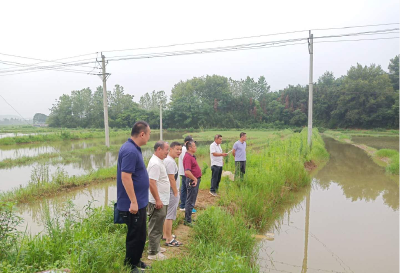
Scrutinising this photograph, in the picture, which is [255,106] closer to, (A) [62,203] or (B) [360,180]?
(B) [360,180]

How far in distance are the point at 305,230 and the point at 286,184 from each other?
2336 millimetres

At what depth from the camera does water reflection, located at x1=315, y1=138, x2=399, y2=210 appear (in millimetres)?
7938

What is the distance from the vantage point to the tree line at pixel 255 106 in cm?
3884

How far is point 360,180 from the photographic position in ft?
32.2

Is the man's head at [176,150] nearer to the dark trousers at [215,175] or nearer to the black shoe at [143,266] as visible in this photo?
the black shoe at [143,266]

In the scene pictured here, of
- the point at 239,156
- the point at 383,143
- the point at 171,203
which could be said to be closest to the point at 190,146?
the point at 171,203

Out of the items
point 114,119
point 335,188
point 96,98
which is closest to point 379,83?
point 335,188

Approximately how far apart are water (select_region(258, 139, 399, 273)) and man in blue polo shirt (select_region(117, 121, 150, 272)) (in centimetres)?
213

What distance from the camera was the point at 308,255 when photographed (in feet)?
14.8

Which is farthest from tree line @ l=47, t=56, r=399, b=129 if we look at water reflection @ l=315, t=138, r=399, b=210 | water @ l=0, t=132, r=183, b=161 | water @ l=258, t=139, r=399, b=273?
water @ l=258, t=139, r=399, b=273

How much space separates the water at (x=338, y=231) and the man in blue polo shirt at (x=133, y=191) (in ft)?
6.99

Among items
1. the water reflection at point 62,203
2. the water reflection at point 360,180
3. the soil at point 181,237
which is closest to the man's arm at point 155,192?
the soil at point 181,237

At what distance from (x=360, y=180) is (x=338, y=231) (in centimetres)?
547

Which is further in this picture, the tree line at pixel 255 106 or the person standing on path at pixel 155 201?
the tree line at pixel 255 106
